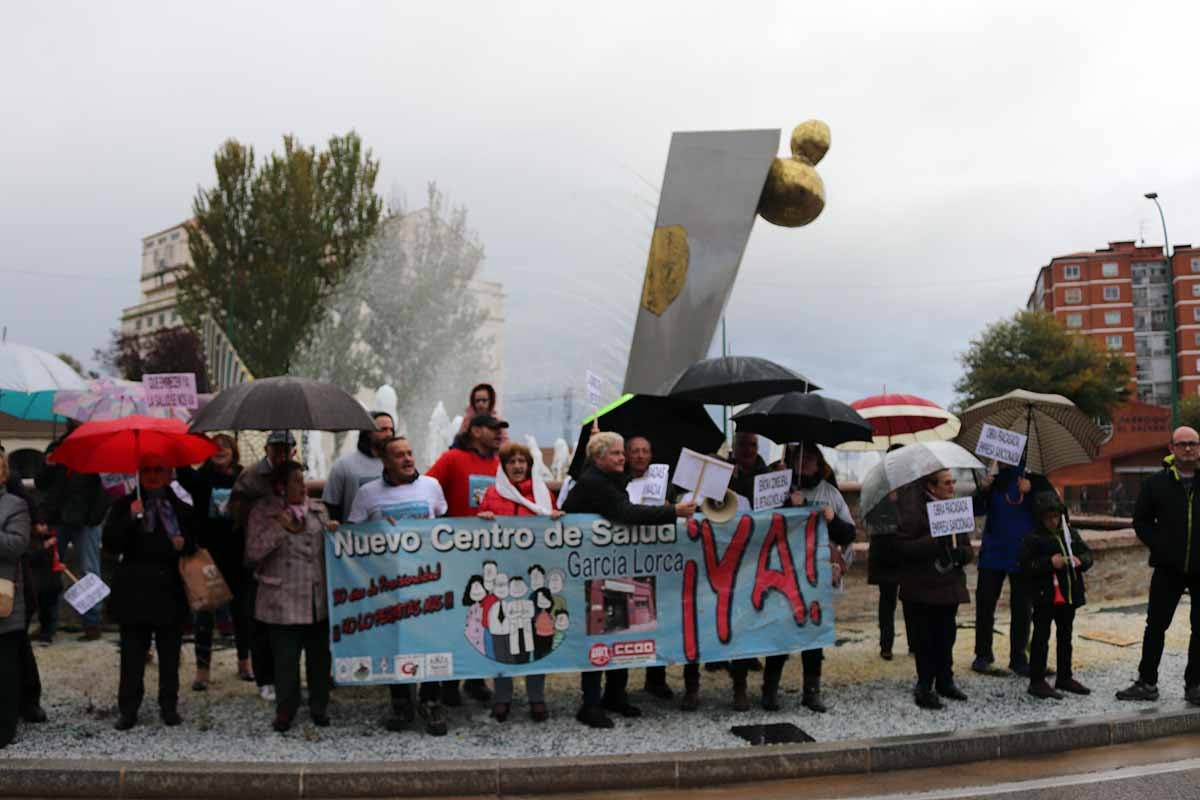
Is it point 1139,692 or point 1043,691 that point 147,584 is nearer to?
point 1043,691

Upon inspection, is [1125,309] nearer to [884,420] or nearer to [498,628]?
[884,420]

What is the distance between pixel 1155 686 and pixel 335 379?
2810cm

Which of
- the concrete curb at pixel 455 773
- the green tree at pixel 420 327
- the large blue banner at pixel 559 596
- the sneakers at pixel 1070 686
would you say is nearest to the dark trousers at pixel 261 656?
the large blue banner at pixel 559 596

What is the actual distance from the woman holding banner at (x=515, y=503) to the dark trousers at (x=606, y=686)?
29 cm

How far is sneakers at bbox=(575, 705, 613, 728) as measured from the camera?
20.0 ft

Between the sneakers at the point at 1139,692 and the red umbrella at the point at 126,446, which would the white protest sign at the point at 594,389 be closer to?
the red umbrella at the point at 126,446

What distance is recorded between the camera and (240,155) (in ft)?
106

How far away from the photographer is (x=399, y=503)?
6219 millimetres

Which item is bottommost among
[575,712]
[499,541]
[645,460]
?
[575,712]

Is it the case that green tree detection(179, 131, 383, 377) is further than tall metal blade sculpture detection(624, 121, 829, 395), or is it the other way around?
green tree detection(179, 131, 383, 377)

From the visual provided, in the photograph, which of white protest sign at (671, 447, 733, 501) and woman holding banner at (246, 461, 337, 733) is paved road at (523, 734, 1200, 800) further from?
woman holding banner at (246, 461, 337, 733)

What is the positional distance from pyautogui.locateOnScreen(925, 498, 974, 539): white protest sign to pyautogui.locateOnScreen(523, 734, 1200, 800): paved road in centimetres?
145

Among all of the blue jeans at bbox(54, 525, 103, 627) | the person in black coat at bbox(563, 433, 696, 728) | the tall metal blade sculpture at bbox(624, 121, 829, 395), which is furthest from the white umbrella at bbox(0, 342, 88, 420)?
the tall metal blade sculpture at bbox(624, 121, 829, 395)

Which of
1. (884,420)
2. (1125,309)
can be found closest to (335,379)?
(884,420)
